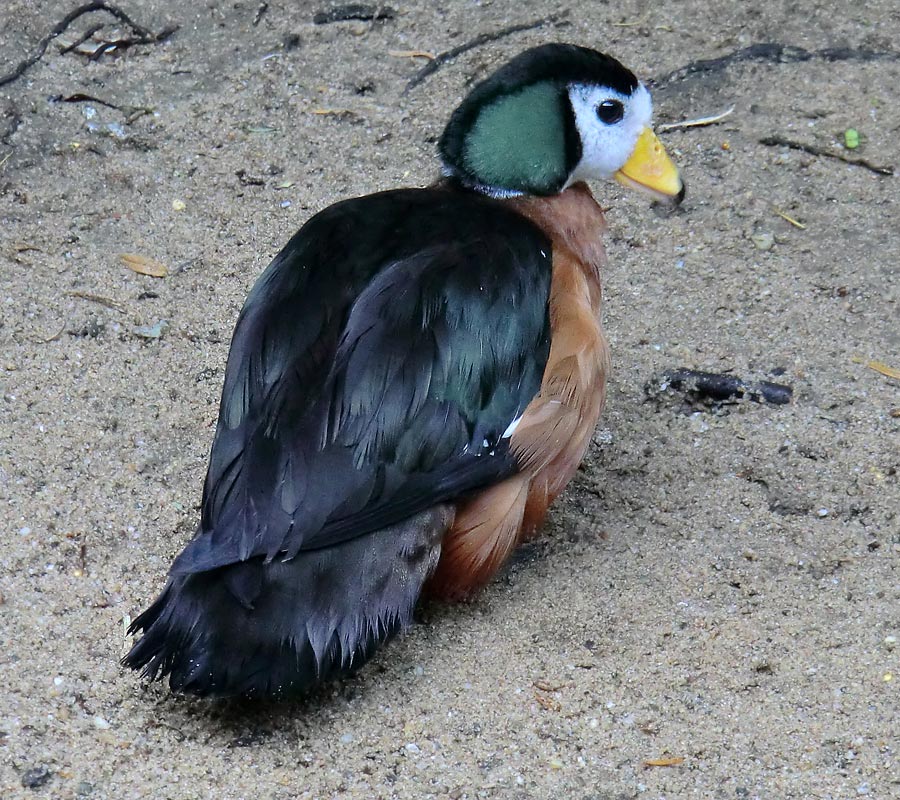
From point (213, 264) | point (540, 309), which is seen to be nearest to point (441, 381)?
point (540, 309)

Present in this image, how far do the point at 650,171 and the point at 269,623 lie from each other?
1987mm

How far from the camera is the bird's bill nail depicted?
4.15 m

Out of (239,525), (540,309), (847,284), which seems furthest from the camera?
(847,284)

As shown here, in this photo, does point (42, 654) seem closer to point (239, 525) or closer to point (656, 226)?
point (239, 525)

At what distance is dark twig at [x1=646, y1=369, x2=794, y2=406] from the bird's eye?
89 cm

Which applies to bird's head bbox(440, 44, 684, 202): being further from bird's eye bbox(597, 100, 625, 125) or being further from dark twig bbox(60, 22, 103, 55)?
dark twig bbox(60, 22, 103, 55)

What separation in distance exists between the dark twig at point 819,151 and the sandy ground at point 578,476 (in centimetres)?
4

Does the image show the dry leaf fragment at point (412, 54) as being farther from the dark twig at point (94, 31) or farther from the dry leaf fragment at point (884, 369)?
the dry leaf fragment at point (884, 369)

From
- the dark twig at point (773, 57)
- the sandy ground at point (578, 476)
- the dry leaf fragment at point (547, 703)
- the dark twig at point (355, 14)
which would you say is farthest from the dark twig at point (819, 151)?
the dry leaf fragment at point (547, 703)

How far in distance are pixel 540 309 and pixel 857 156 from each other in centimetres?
235

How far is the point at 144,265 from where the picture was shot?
481 cm

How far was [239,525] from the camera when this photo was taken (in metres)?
3.04

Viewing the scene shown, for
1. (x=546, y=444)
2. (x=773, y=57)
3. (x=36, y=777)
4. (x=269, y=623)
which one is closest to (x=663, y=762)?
(x=546, y=444)

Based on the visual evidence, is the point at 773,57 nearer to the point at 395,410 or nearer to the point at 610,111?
the point at 610,111
